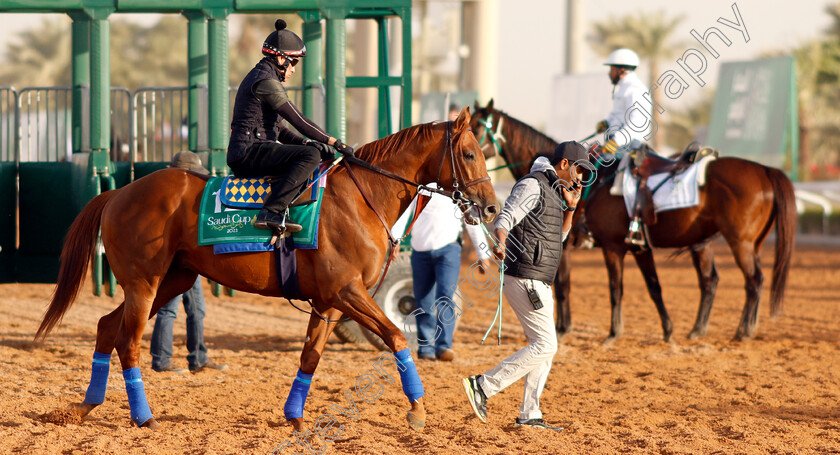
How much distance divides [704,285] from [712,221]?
2.73 ft

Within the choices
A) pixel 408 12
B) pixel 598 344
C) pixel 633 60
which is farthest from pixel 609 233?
pixel 408 12

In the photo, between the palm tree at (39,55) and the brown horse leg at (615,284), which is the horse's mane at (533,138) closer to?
the brown horse leg at (615,284)

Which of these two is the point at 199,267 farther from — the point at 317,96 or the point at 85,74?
the point at 85,74

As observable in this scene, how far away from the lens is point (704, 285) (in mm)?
9703

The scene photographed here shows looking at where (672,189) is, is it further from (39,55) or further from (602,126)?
(39,55)

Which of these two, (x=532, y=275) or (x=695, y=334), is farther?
(x=695, y=334)

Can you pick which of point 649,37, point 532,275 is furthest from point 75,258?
point 649,37

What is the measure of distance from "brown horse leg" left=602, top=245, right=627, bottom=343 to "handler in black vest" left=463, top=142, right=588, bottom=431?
3.60 metres

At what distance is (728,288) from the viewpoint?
14.0m

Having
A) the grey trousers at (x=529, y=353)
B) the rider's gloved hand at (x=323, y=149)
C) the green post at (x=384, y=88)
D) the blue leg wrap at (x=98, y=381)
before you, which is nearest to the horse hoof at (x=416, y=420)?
the grey trousers at (x=529, y=353)

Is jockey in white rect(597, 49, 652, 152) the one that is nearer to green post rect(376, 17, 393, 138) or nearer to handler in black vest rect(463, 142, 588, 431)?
green post rect(376, 17, 393, 138)

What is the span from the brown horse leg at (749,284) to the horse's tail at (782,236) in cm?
16

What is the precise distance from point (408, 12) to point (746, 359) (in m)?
4.50

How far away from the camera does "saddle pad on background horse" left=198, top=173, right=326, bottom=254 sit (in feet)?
17.8
